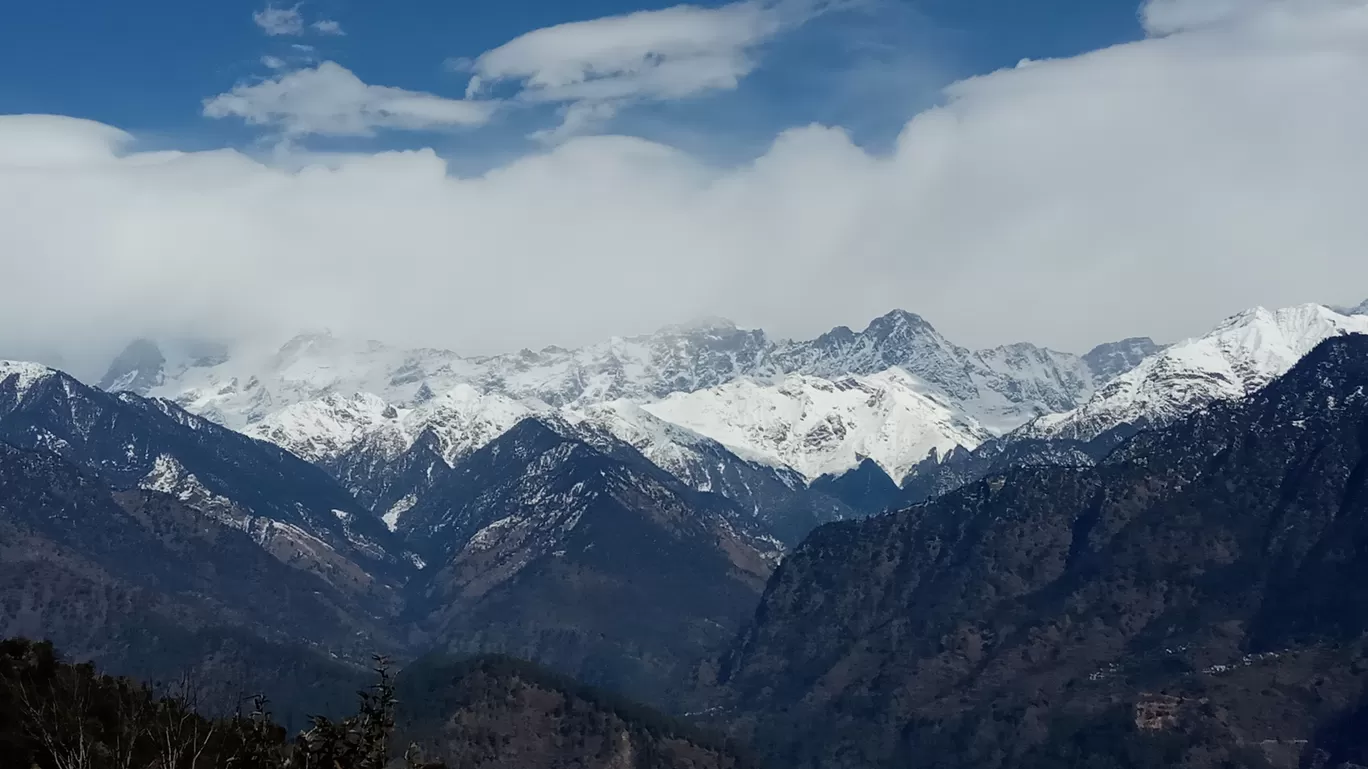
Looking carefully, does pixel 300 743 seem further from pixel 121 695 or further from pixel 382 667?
pixel 121 695

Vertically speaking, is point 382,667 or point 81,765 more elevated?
point 382,667

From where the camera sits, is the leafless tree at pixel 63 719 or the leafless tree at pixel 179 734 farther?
the leafless tree at pixel 63 719

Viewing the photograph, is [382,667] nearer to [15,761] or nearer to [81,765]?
[81,765]

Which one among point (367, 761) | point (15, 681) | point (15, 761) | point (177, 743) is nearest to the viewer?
point (367, 761)

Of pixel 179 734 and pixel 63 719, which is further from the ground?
pixel 179 734

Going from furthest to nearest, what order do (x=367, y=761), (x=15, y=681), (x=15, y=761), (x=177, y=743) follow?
(x=15, y=681), (x=15, y=761), (x=177, y=743), (x=367, y=761)

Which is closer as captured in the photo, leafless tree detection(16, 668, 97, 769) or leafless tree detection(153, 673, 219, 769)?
leafless tree detection(153, 673, 219, 769)

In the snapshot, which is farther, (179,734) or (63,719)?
(63,719)

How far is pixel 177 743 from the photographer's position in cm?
10556

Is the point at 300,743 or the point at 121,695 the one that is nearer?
the point at 300,743

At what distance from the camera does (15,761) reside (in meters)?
145

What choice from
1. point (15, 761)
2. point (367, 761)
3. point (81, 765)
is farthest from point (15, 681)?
point (367, 761)

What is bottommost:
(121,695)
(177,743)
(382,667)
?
(121,695)

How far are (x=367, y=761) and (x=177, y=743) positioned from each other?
2498 centimetres
